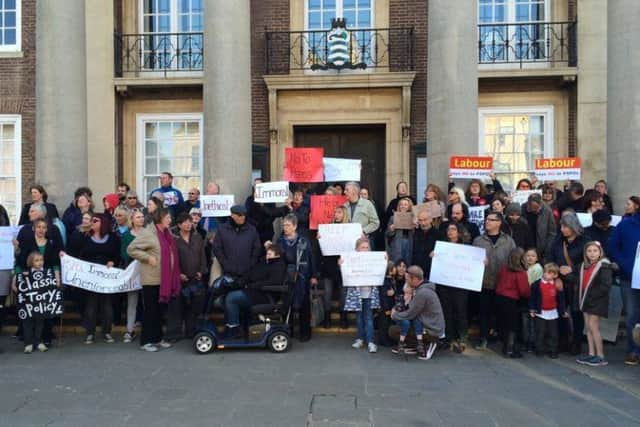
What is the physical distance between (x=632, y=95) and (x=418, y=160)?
535cm

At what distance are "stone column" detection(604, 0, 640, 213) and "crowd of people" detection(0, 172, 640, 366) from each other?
A: 170 centimetres

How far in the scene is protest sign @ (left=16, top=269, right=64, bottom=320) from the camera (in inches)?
348

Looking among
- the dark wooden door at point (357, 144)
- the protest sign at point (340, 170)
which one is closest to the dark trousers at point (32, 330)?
the protest sign at point (340, 170)

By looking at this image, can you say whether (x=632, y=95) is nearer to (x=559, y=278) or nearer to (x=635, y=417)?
(x=559, y=278)

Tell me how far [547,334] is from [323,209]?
3.73 meters

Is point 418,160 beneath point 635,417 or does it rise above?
above

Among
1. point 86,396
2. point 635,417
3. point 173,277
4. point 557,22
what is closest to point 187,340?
point 173,277

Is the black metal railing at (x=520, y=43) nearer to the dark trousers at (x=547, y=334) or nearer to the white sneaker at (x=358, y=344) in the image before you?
the dark trousers at (x=547, y=334)

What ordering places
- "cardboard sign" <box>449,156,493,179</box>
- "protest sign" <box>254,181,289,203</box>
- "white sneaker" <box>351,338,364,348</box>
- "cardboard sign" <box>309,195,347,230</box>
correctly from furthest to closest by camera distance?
"cardboard sign" <box>449,156,493,179</box> → "protest sign" <box>254,181,289,203</box> → "cardboard sign" <box>309,195,347,230</box> → "white sneaker" <box>351,338,364,348</box>

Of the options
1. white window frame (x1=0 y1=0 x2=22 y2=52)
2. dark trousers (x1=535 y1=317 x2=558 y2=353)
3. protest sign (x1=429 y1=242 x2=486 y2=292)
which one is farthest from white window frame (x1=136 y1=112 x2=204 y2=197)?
dark trousers (x1=535 y1=317 x2=558 y2=353)

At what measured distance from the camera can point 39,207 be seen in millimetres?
9422

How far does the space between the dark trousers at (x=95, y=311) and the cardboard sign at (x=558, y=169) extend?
7.63 m

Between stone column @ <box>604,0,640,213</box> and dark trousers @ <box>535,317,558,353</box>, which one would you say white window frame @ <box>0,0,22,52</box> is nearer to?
stone column @ <box>604,0,640,213</box>

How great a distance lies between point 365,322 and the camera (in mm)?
8883
